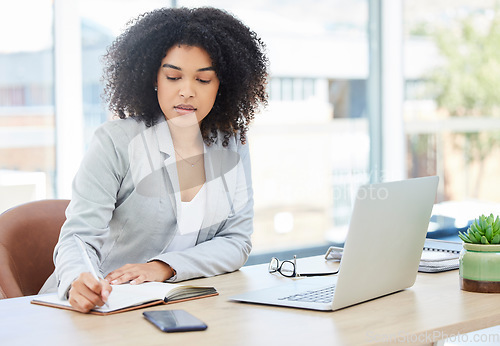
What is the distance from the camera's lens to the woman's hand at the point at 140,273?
1524mm

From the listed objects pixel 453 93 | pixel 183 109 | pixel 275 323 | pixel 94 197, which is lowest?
pixel 275 323

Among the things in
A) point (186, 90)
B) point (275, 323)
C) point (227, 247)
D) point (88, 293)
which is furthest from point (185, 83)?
point (275, 323)

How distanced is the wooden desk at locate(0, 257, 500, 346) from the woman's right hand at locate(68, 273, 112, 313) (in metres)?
0.02

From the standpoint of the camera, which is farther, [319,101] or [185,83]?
[319,101]

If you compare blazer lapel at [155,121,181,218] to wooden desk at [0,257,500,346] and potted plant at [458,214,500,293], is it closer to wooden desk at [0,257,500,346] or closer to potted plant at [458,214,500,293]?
wooden desk at [0,257,500,346]

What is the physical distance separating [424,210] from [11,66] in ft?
8.10

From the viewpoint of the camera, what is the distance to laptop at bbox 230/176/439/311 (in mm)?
1244

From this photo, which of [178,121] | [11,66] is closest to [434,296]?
[178,121]

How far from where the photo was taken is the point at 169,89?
183cm

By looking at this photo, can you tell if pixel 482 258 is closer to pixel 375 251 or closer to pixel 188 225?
pixel 375 251

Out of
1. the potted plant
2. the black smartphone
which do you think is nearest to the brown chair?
the black smartphone

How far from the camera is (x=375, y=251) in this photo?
1.32 metres

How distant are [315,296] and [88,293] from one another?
47 centimetres

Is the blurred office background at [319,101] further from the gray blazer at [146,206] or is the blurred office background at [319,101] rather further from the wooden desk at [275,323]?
the wooden desk at [275,323]
